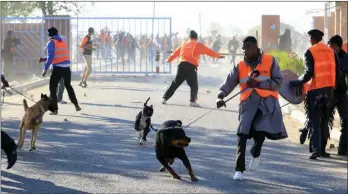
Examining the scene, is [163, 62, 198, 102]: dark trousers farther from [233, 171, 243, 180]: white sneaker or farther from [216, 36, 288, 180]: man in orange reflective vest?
[216, 36, 288, 180]: man in orange reflective vest

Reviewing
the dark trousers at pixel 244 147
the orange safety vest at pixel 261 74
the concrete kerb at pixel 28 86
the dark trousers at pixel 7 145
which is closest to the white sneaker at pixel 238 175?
the dark trousers at pixel 244 147

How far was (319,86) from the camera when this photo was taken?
6.55 meters

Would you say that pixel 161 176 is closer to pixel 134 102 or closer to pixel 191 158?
pixel 191 158

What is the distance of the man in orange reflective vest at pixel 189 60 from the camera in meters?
6.56

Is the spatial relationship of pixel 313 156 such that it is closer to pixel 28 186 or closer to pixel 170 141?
pixel 28 186

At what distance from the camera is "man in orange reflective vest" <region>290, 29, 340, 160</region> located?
606 cm

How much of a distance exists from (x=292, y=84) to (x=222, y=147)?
627cm

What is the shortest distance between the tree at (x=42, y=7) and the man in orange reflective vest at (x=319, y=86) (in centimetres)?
2242

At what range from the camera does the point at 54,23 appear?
2852cm

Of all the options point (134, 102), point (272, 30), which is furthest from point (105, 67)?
point (272, 30)

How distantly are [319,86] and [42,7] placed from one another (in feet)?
80.9

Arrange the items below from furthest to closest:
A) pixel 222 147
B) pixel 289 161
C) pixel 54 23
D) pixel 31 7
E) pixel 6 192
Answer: pixel 31 7, pixel 54 23, pixel 222 147, pixel 289 161, pixel 6 192

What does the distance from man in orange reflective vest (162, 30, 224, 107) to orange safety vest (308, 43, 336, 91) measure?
0.88m

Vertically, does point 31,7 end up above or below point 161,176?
above
